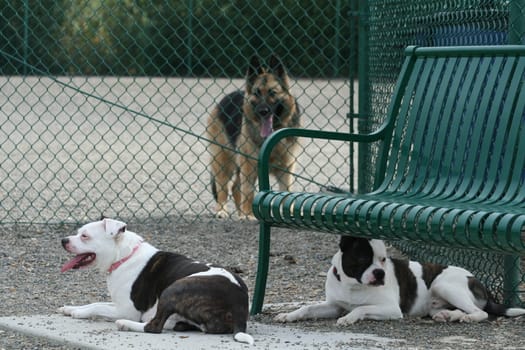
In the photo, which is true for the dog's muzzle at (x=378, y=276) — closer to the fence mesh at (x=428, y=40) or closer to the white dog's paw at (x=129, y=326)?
the fence mesh at (x=428, y=40)

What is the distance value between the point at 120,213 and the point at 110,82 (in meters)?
12.3

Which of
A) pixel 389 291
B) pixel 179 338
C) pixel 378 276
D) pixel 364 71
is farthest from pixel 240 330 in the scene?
pixel 364 71

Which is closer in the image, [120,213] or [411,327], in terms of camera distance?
[411,327]

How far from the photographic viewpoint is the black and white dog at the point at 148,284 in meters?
4.72

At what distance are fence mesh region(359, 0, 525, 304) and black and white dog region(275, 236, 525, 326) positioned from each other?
38 cm

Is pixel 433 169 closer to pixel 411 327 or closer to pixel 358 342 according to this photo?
pixel 411 327

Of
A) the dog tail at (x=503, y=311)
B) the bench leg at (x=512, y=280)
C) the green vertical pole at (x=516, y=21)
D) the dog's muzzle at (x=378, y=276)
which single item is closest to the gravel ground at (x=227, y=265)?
the dog tail at (x=503, y=311)

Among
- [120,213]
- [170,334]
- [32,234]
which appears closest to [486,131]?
[170,334]

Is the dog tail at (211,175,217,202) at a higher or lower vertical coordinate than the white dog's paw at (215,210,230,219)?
higher

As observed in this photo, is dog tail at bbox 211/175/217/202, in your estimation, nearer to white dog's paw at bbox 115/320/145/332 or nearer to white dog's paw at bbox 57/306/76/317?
white dog's paw at bbox 57/306/76/317

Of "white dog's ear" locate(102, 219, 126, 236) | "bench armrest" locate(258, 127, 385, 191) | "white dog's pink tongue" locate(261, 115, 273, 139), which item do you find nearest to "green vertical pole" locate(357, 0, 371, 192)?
"white dog's pink tongue" locate(261, 115, 273, 139)

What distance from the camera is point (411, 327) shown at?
5.07 metres

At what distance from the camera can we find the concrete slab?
14.9ft

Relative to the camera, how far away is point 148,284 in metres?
5.09
